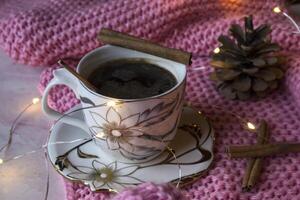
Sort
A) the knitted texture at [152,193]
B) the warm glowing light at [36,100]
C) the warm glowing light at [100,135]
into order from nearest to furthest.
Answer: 1. the knitted texture at [152,193]
2. the warm glowing light at [100,135]
3. the warm glowing light at [36,100]

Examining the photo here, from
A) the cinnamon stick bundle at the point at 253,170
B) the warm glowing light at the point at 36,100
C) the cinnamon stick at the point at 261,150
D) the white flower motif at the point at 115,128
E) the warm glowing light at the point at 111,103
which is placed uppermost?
the warm glowing light at the point at 111,103

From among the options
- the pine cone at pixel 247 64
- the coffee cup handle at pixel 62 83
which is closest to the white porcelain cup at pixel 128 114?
the coffee cup handle at pixel 62 83

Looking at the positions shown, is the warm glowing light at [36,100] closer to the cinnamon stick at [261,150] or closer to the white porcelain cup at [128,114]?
the white porcelain cup at [128,114]

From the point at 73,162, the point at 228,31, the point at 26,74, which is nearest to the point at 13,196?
the point at 73,162

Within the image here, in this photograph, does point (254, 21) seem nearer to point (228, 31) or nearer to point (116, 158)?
point (228, 31)

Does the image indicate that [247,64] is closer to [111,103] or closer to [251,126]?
[251,126]

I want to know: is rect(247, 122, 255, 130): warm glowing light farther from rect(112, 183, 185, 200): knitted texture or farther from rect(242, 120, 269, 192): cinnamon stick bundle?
rect(112, 183, 185, 200): knitted texture

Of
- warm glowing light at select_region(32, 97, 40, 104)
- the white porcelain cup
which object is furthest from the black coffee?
warm glowing light at select_region(32, 97, 40, 104)
